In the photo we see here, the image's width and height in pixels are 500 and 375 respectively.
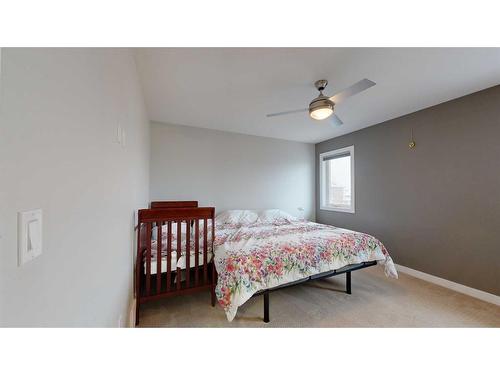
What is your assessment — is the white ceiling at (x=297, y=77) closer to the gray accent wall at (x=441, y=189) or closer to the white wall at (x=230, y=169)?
the gray accent wall at (x=441, y=189)

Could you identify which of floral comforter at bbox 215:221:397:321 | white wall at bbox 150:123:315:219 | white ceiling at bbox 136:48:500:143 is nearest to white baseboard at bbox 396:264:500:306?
floral comforter at bbox 215:221:397:321

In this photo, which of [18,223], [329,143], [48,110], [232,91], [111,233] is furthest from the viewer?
[329,143]

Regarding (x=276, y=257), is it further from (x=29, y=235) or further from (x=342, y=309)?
(x=29, y=235)

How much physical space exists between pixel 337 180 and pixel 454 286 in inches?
93.4

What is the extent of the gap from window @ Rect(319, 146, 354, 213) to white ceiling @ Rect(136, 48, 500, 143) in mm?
1082

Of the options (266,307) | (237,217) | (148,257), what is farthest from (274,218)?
(148,257)

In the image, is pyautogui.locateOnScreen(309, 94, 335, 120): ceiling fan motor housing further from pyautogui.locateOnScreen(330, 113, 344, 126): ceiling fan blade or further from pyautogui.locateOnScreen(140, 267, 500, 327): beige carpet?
pyautogui.locateOnScreen(140, 267, 500, 327): beige carpet

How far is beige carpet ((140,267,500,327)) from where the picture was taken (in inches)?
69.7

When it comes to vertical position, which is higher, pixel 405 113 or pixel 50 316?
pixel 405 113

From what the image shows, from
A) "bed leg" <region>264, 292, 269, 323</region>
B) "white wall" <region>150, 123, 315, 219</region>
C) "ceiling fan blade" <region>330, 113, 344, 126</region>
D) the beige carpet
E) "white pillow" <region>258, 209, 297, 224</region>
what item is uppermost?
"ceiling fan blade" <region>330, 113, 344, 126</region>
